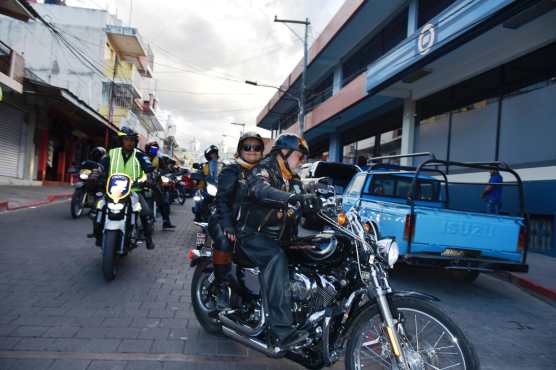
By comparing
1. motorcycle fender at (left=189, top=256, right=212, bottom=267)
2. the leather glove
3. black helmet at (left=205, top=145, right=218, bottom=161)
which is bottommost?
motorcycle fender at (left=189, top=256, right=212, bottom=267)

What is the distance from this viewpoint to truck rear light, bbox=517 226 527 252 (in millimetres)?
5418

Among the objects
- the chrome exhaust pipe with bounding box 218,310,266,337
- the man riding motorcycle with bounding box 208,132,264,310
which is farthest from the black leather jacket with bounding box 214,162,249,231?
the chrome exhaust pipe with bounding box 218,310,266,337

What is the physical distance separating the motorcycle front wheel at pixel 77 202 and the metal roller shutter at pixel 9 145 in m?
9.95

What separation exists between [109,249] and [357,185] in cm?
485

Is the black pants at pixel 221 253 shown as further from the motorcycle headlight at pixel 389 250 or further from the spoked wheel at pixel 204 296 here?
the motorcycle headlight at pixel 389 250

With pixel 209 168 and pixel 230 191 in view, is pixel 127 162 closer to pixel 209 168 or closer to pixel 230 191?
pixel 230 191

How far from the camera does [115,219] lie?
4602 millimetres

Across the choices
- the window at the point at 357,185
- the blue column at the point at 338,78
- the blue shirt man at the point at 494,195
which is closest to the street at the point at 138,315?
the window at the point at 357,185

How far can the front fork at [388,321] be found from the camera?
2.23 m

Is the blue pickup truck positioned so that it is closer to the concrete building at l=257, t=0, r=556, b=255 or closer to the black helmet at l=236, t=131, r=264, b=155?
the black helmet at l=236, t=131, r=264, b=155

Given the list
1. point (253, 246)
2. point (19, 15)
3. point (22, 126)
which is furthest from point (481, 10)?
point (22, 126)

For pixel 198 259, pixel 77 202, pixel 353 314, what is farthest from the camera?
pixel 77 202

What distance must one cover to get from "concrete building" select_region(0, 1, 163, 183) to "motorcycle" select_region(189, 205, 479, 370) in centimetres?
1573

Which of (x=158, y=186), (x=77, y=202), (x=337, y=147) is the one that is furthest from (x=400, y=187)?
(x=337, y=147)
